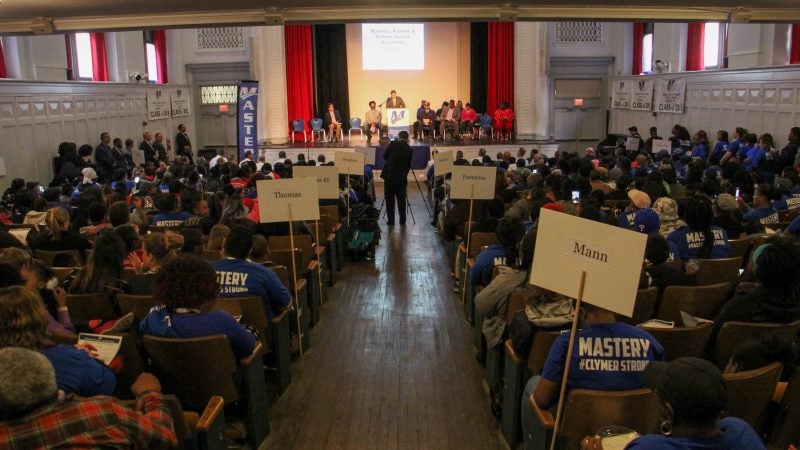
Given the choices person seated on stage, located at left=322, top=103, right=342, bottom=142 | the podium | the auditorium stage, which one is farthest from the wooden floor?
person seated on stage, located at left=322, top=103, right=342, bottom=142

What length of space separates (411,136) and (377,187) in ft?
11.3

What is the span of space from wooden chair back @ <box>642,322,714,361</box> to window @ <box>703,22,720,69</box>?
501 inches

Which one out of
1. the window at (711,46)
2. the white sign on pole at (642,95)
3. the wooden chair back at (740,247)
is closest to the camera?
the wooden chair back at (740,247)

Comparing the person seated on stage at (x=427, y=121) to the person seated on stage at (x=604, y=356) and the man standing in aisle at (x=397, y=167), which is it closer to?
the man standing in aisle at (x=397, y=167)

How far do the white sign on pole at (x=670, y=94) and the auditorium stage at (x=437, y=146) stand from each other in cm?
274

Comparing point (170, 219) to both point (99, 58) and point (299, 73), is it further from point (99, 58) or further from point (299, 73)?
point (299, 73)

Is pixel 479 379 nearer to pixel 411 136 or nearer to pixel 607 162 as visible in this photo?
pixel 607 162

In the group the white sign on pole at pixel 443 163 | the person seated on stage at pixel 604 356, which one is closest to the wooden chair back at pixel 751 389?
the person seated on stage at pixel 604 356

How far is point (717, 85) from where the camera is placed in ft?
44.7

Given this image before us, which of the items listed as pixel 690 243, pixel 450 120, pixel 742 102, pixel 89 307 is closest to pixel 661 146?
pixel 742 102

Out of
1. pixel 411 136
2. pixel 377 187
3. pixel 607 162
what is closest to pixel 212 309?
pixel 607 162

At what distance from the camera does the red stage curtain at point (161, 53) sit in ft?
58.2

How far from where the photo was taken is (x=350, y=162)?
9406 millimetres

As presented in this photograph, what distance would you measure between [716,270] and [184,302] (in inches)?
140
